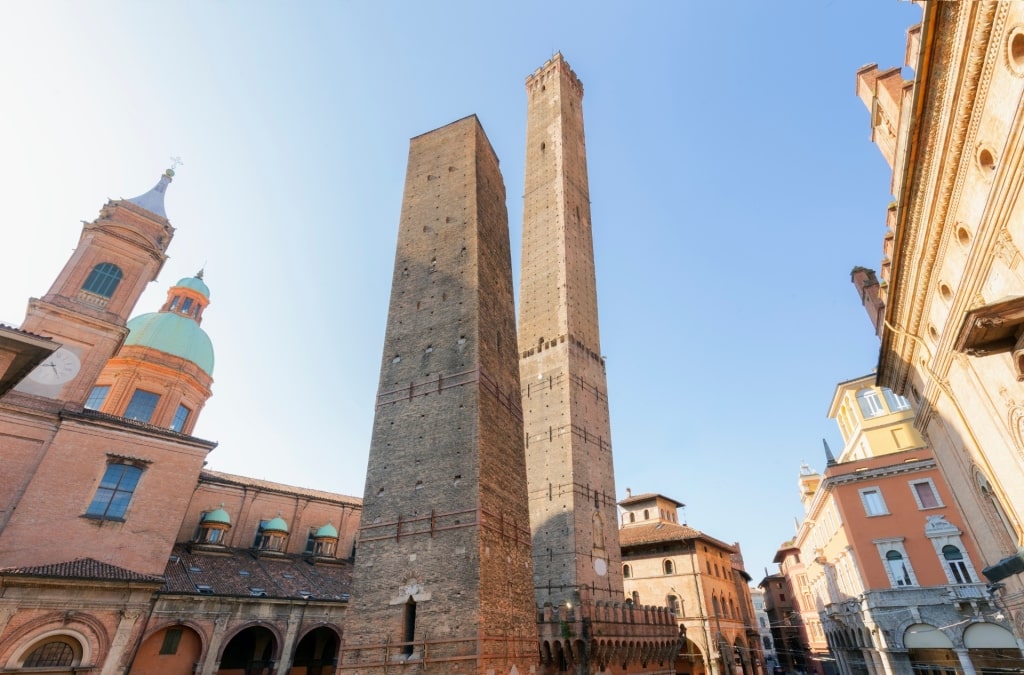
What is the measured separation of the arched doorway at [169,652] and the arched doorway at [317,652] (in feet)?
16.6

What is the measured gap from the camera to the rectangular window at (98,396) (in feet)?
95.2

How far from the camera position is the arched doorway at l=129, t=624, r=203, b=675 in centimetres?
1998

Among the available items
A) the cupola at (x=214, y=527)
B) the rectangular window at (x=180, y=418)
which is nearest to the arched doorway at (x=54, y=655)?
the cupola at (x=214, y=527)

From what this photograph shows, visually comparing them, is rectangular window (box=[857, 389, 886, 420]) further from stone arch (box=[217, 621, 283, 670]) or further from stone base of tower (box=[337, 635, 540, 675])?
stone arch (box=[217, 621, 283, 670])

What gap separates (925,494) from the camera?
23.0 metres

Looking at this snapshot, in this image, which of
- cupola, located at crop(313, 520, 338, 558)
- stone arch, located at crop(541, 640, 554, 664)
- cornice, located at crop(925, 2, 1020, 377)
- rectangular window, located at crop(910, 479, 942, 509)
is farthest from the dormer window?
rectangular window, located at crop(910, 479, 942, 509)

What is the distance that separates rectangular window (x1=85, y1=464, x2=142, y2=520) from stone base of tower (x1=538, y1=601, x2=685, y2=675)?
59.5 feet

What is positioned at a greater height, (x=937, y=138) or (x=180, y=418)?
(x=180, y=418)

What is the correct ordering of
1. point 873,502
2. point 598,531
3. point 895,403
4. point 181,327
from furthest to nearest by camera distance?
point 181,327 → point 895,403 → point 873,502 → point 598,531

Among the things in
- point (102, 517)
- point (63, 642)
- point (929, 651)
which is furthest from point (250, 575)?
point (929, 651)

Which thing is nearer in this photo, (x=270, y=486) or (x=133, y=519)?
(x=133, y=519)

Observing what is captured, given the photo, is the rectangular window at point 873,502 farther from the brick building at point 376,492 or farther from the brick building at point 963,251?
the brick building at point 376,492

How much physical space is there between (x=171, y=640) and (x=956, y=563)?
3203 cm

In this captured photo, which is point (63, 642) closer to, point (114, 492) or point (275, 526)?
point (114, 492)
